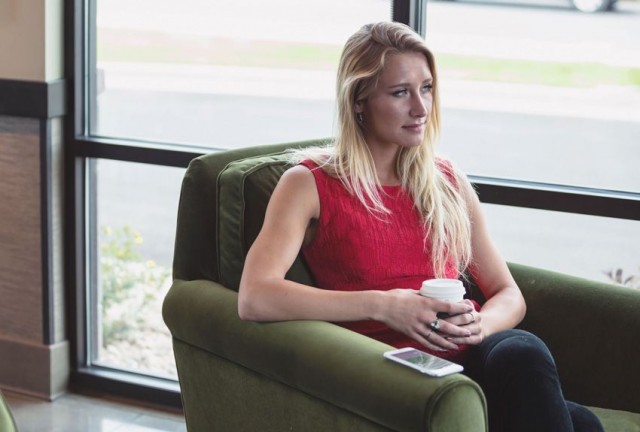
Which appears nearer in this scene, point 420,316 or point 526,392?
point 526,392

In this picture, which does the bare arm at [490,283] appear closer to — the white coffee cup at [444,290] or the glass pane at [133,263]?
the white coffee cup at [444,290]

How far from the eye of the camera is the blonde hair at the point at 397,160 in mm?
2254

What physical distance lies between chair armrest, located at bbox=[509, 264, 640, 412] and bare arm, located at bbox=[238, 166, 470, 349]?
0.99ft

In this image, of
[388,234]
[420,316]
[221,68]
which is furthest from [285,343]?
[221,68]

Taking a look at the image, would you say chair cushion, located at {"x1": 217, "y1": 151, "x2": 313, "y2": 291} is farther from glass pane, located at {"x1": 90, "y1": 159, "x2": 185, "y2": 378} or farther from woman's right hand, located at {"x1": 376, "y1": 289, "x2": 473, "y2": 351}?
glass pane, located at {"x1": 90, "y1": 159, "x2": 185, "y2": 378}

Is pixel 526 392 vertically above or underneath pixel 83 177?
underneath

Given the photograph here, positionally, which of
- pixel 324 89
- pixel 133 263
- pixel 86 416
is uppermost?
pixel 324 89

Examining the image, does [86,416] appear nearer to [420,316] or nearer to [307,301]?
[307,301]

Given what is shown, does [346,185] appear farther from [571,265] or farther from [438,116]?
[571,265]

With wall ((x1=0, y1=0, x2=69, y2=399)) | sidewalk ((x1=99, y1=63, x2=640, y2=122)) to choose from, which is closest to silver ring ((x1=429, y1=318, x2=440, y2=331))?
sidewalk ((x1=99, y1=63, x2=640, y2=122))

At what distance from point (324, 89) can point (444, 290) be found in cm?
114

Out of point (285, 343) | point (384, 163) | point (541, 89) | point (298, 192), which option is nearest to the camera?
point (285, 343)

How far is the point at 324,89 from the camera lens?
3.02m

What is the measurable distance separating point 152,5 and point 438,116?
120cm
